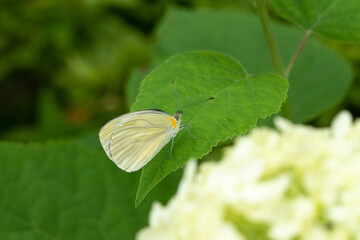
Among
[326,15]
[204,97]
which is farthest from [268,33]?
[204,97]

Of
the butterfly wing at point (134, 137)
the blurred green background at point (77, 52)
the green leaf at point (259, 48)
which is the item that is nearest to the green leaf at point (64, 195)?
the butterfly wing at point (134, 137)

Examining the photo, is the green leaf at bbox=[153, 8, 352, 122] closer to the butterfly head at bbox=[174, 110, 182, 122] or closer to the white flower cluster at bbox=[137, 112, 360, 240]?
the butterfly head at bbox=[174, 110, 182, 122]

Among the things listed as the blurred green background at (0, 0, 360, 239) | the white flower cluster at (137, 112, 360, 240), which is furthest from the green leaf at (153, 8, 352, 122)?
the white flower cluster at (137, 112, 360, 240)

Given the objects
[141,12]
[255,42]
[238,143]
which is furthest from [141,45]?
[238,143]

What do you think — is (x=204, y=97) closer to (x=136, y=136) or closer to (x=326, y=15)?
(x=136, y=136)

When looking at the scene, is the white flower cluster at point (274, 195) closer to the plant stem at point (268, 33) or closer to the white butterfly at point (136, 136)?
the white butterfly at point (136, 136)
